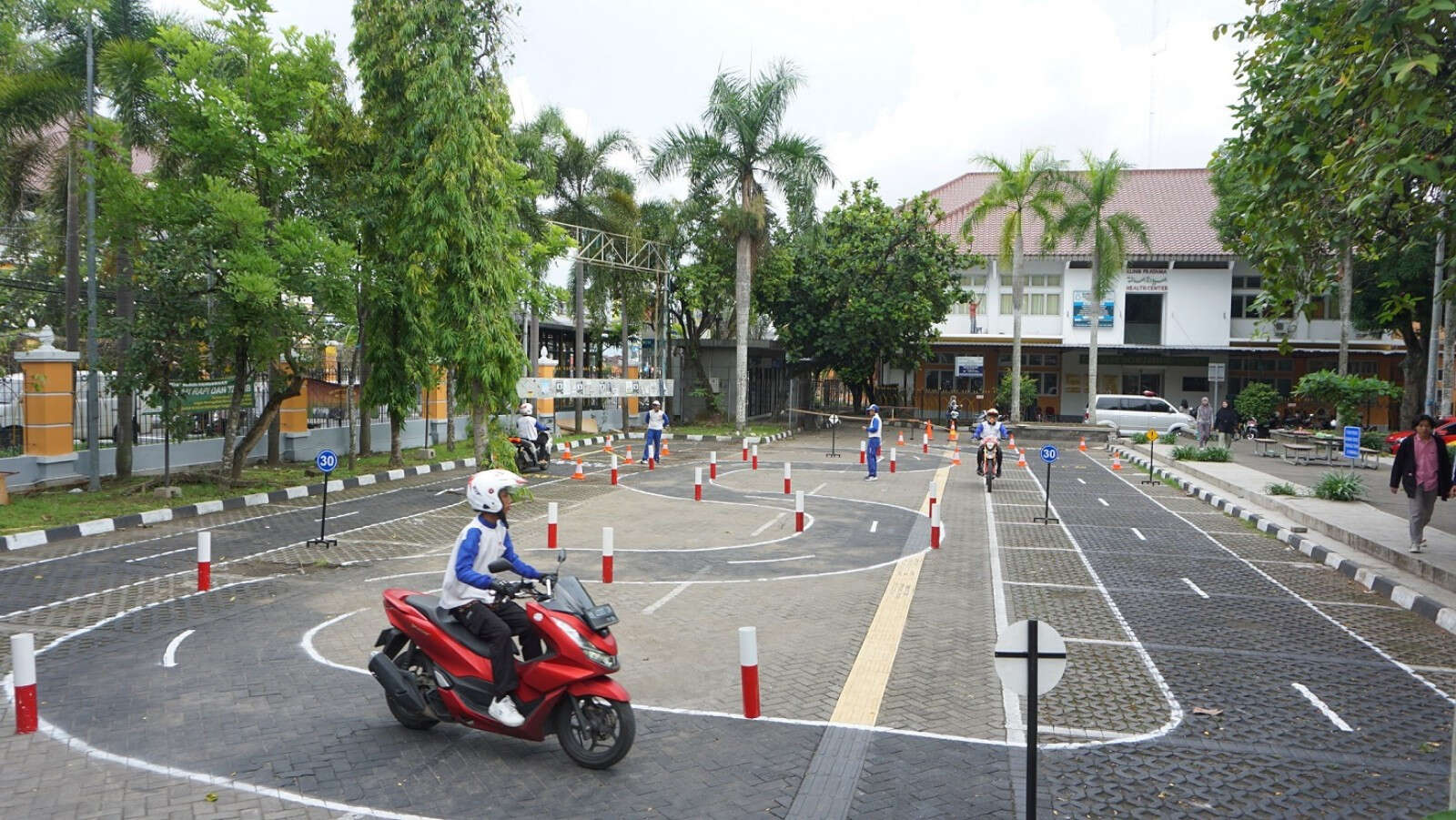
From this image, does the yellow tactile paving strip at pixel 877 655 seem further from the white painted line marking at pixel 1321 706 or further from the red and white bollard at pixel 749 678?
the white painted line marking at pixel 1321 706

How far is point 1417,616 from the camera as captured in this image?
10.7 metres

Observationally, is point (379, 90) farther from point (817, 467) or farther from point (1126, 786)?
point (1126, 786)

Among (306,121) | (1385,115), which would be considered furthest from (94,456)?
(1385,115)

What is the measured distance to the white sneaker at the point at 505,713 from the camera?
19.9 feet

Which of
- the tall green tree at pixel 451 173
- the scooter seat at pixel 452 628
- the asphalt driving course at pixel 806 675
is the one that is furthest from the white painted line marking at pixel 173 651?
the tall green tree at pixel 451 173

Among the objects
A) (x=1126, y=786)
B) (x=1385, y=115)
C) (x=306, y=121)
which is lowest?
(x=1126, y=786)

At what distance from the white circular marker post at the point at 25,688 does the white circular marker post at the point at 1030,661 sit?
611 cm

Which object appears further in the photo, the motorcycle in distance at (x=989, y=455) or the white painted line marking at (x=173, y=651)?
the motorcycle in distance at (x=989, y=455)

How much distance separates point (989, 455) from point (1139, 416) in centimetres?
Answer: 2178

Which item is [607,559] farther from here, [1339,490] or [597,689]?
[1339,490]

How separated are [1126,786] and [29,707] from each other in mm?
7137

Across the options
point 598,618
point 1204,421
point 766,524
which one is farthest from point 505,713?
point 1204,421

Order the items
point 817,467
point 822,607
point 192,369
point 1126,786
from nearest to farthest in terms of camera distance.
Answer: point 1126,786
point 822,607
point 192,369
point 817,467

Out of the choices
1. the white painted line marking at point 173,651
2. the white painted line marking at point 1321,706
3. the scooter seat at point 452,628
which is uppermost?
the scooter seat at point 452,628
